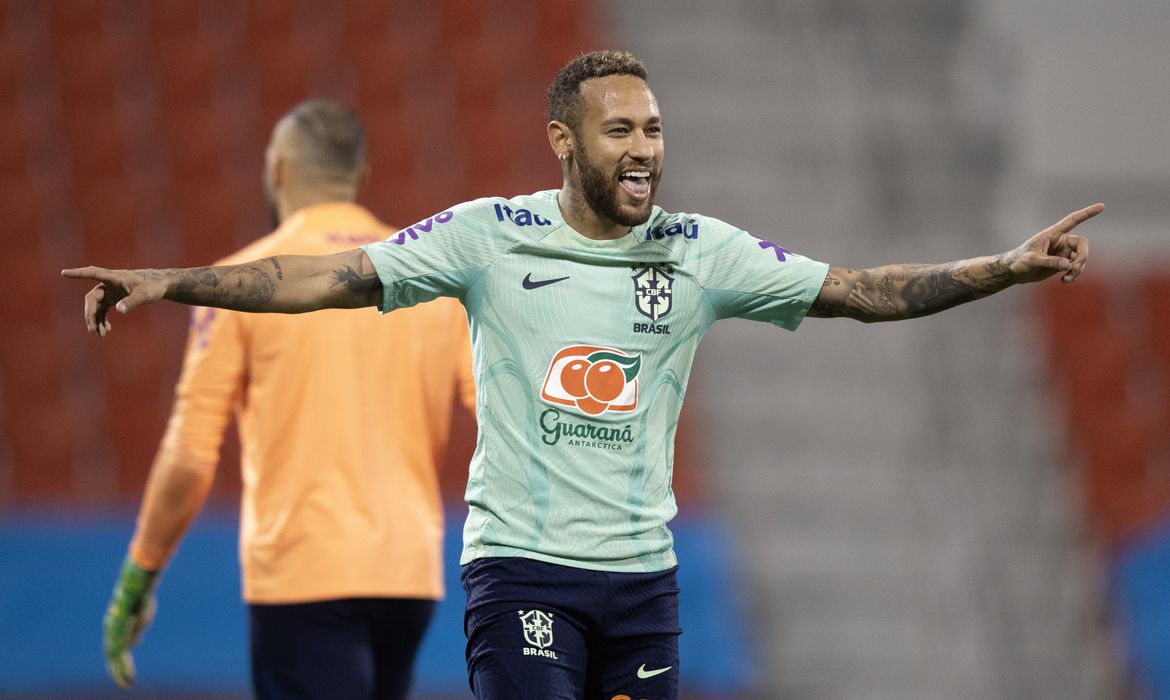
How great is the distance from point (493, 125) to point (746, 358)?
7.45ft

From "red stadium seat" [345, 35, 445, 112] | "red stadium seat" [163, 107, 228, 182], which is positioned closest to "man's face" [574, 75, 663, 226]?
"red stadium seat" [163, 107, 228, 182]

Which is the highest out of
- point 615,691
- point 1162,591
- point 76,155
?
point 76,155

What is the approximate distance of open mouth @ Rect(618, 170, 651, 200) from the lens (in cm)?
298

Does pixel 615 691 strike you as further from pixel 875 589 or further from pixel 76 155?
pixel 76 155

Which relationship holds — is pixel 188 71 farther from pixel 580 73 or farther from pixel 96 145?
pixel 580 73

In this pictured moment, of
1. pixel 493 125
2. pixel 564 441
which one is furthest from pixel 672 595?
pixel 493 125

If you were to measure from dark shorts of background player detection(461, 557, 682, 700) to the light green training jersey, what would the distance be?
0.13ft

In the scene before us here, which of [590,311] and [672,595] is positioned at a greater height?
[590,311]

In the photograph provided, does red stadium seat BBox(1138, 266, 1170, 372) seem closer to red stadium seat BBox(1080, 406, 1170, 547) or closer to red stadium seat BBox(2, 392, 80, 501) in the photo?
red stadium seat BBox(1080, 406, 1170, 547)

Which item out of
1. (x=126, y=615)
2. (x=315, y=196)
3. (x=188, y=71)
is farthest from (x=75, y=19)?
(x=126, y=615)

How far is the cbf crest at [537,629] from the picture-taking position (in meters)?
2.83

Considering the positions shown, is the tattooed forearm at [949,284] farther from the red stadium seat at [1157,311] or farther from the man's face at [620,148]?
the red stadium seat at [1157,311]

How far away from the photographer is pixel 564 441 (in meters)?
2.93

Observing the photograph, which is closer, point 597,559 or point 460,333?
point 597,559
